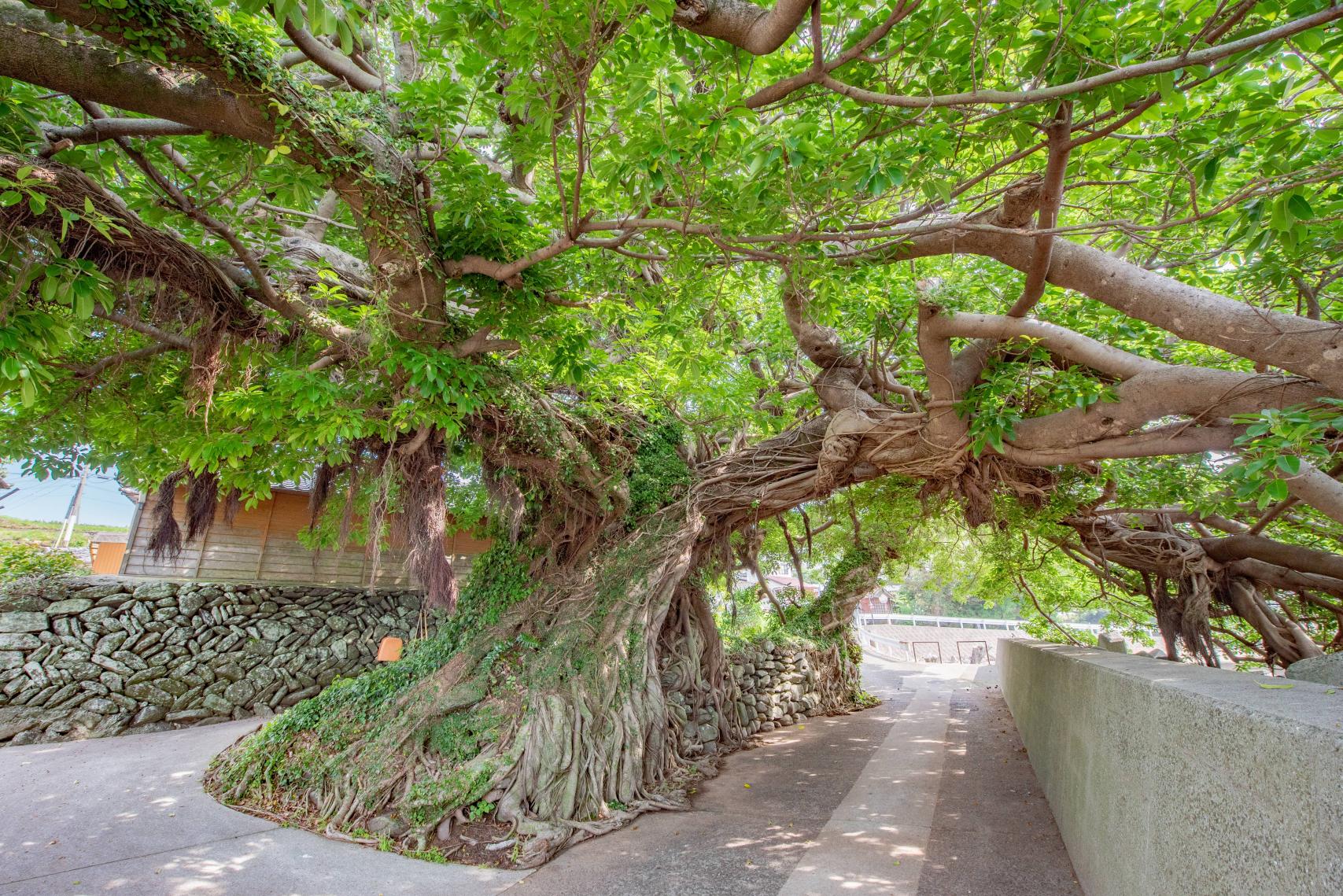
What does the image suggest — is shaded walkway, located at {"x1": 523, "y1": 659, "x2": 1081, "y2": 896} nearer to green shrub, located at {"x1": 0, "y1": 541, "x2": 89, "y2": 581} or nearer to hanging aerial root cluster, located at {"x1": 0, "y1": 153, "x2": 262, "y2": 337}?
hanging aerial root cluster, located at {"x1": 0, "y1": 153, "x2": 262, "y2": 337}

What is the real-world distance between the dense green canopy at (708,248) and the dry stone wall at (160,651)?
7.75ft

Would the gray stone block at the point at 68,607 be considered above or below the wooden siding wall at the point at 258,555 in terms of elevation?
below

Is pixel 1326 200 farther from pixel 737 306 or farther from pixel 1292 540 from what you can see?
pixel 1292 540

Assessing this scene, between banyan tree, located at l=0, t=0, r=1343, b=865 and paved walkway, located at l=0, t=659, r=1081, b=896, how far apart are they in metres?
0.38

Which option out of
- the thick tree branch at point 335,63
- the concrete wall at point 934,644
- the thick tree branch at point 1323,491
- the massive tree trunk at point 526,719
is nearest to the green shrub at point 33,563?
the massive tree trunk at point 526,719

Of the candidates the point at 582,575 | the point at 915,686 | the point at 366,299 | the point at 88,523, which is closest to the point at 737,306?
the point at 582,575

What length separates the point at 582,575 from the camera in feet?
18.2

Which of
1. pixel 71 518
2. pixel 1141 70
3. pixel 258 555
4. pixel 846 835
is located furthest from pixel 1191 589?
pixel 71 518

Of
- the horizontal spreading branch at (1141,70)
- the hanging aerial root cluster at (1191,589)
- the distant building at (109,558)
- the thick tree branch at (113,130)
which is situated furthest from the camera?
the distant building at (109,558)

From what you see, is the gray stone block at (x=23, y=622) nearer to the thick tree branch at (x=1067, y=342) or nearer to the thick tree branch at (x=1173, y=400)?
the thick tree branch at (x=1067, y=342)

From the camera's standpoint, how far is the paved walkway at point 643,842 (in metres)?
3.24

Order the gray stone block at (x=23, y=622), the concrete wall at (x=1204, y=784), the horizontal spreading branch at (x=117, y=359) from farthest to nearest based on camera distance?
the gray stone block at (x=23, y=622)
the horizontal spreading branch at (x=117, y=359)
the concrete wall at (x=1204, y=784)

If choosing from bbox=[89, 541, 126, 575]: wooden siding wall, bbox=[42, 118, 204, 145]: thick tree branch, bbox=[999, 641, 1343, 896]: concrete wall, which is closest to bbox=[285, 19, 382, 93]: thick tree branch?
bbox=[42, 118, 204, 145]: thick tree branch

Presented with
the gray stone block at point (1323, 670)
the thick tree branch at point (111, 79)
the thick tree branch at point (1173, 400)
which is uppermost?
the thick tree branch at point (111, 79)
